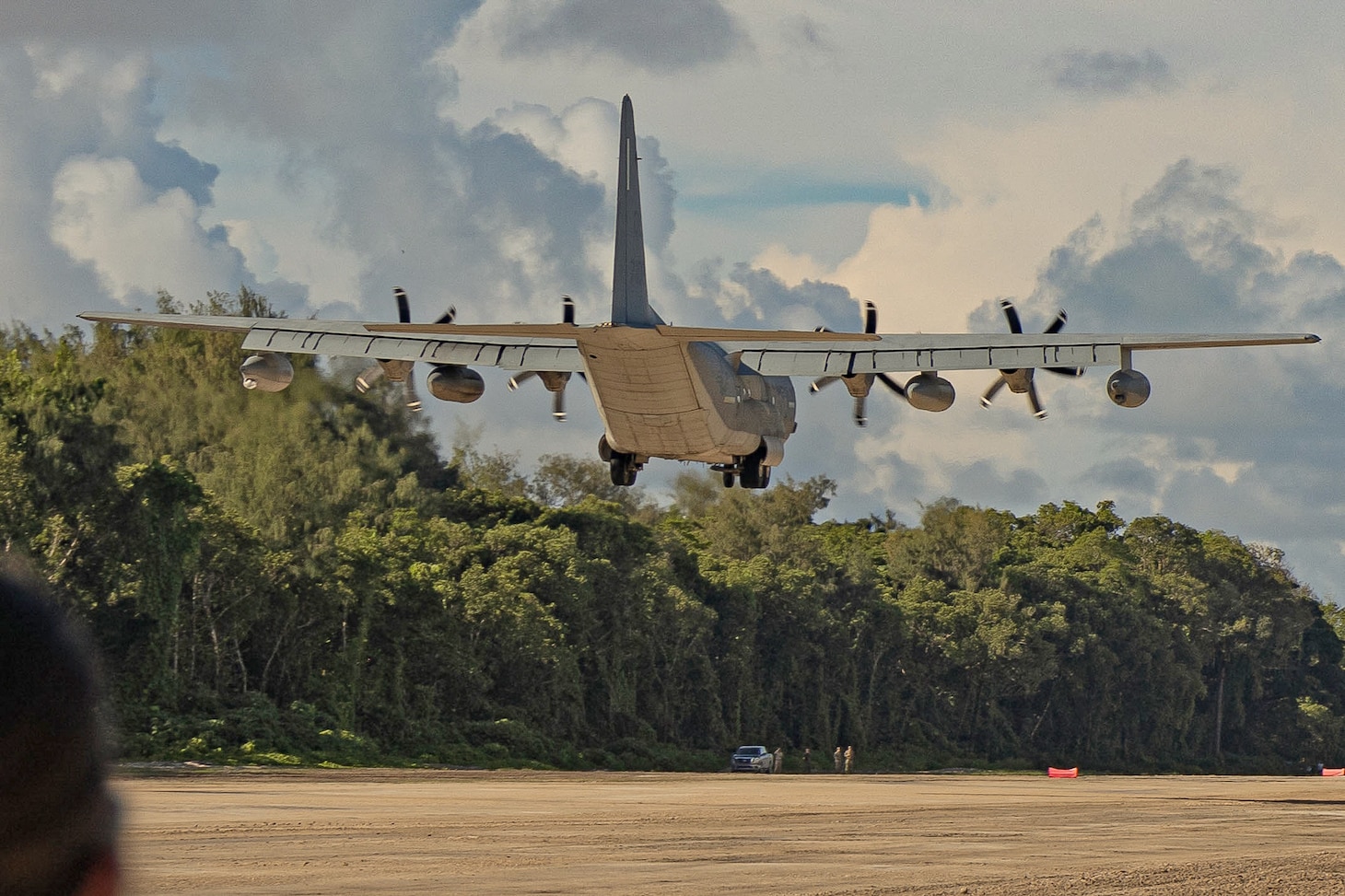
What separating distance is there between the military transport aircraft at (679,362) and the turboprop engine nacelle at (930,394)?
0.03 m

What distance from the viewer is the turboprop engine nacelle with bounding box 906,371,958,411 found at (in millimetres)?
41406

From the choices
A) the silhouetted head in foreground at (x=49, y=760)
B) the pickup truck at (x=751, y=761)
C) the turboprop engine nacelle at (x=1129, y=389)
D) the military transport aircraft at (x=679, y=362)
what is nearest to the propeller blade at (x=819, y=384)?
the military transport aircraft at (x=679, y=362)

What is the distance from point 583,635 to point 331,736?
953 inches

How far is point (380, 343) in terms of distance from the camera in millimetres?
44656

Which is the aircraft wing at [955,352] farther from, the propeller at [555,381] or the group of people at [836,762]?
the group of people at [836,762]

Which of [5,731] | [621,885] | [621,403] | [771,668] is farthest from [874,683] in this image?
[5,731]

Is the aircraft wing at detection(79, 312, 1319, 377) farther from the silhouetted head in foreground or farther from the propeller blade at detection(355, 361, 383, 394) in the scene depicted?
the silhouetted head in foreground

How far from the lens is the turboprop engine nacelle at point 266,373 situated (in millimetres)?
41000

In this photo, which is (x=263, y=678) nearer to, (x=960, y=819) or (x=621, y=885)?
(x=960, y=819)

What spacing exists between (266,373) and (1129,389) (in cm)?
2095

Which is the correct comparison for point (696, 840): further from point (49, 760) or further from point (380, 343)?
point (49, 760)

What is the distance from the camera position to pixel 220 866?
24125mm

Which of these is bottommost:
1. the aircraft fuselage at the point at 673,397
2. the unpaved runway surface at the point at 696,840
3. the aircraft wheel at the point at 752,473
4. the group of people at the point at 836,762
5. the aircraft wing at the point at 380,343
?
the group of people at the point at 836,762

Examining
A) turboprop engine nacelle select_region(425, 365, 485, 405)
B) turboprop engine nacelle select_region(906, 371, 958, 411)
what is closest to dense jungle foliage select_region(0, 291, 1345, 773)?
turboprop engine nacelle select_region(425, 365, 485, 405)
